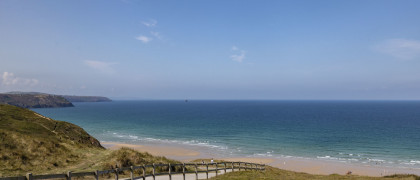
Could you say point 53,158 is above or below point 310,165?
above

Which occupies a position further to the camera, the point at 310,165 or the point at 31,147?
the point at 310,165

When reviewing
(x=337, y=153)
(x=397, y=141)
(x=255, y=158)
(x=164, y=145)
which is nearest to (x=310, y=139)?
(x=337, y=153)

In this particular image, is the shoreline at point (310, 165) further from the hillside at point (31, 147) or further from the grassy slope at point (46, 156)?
the grassy slope at point (46, 156)

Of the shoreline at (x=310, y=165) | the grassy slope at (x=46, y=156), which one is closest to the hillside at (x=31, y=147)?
the grassy slope at (x=46, y=156)

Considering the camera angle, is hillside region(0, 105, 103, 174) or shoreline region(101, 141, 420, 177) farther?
shoreline region(101, 141, 420, 177)

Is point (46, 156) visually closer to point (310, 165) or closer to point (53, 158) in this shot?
point (53, 158)

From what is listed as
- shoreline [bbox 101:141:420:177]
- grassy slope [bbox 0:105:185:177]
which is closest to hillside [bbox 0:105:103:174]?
grassy slope [bbox 0:105:185:177]

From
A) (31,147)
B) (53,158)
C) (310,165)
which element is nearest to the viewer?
(53,158)

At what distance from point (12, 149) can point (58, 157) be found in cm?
378

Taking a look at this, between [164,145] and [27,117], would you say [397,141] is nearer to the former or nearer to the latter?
[164,145]

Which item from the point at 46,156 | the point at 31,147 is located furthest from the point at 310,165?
the point at 31,147

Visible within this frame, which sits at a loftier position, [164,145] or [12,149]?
[12,149]

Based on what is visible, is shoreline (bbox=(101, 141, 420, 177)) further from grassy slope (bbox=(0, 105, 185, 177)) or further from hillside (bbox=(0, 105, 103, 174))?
grassy slope (bbox=(0, 105, 185, 177))

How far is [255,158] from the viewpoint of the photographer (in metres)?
52.0
